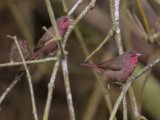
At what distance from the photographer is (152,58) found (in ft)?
17.6

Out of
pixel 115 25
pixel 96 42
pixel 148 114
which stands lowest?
pixel 148 114

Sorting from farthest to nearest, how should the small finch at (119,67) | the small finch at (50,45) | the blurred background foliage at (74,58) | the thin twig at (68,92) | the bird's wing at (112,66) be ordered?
1. the blurred background foliage at (74,58)
2. the bird's wing at (112,66)
3. the small finch at (119,67)
4. the small finch at (50,45)
5. the thin twig at (68,92)

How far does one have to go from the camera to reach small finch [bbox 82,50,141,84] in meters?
4.41

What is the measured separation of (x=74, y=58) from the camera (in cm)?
705

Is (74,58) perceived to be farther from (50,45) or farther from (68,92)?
(68,92)

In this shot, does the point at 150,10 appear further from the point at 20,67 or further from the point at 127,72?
the point at 20,67

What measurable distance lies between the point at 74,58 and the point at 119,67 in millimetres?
2489

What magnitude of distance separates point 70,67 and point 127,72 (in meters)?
2.23

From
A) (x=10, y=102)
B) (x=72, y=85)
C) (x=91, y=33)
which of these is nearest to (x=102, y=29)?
(x=91, y=33)

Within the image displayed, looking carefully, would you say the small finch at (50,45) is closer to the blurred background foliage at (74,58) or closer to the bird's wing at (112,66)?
the bird's wing at (112,66)

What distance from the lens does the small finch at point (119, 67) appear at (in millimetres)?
4406

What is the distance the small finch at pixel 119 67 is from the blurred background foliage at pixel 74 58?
3.70ft

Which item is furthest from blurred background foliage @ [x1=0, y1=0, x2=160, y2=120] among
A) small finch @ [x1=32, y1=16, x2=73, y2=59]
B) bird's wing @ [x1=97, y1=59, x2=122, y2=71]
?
small finch @ [x1=32, y1=16, x2=73, y2=59]

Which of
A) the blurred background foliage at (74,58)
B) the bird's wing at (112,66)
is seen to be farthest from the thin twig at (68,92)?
the blurred background foliage at (74,58)
